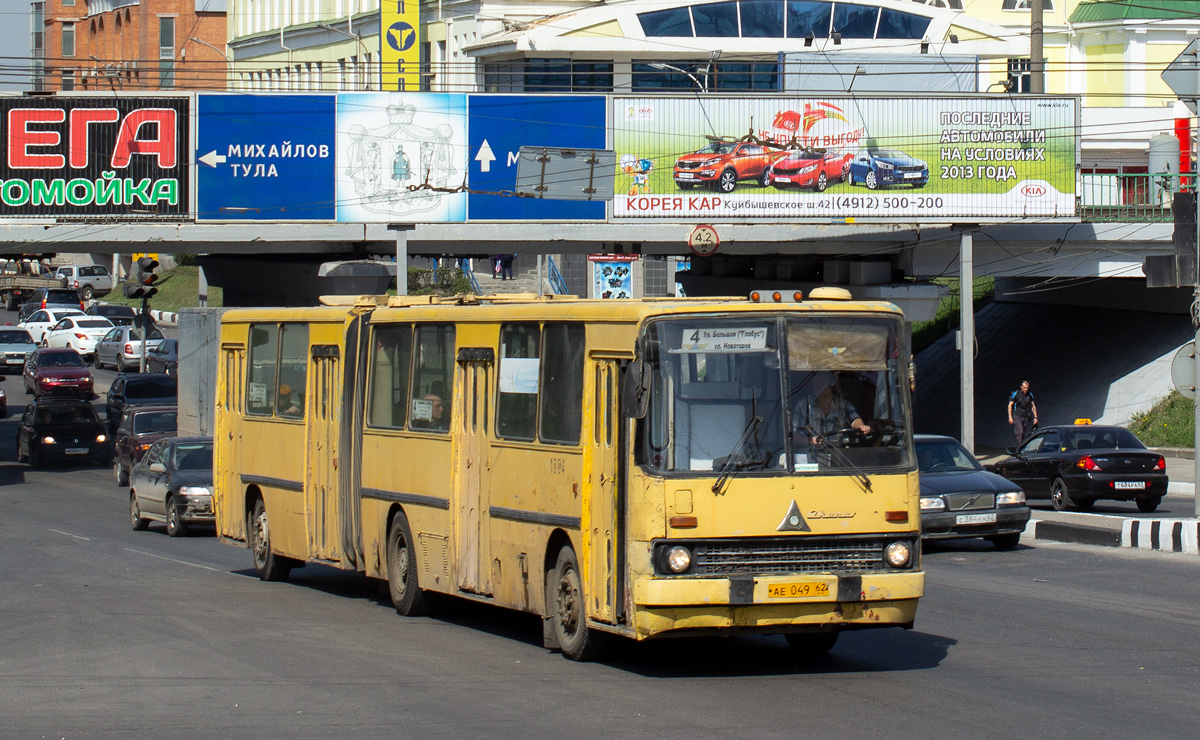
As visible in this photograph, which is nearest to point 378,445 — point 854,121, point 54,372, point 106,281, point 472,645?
point 472,645

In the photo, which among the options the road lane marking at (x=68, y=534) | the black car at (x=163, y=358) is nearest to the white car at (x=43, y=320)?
the black car at (x=163, y=358)

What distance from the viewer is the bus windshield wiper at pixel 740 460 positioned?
10.3m

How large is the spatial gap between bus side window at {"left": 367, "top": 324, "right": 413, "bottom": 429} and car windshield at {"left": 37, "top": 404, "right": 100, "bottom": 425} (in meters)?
25.0

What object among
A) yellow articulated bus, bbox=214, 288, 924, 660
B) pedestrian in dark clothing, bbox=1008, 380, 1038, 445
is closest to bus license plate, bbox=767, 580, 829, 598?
yellow articulated bus, bbox=214, 288, 924, 660

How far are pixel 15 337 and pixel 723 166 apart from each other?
3260 cm

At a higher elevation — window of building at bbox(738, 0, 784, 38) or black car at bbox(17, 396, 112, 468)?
window of building at bbox(738, 0, 784, 38)

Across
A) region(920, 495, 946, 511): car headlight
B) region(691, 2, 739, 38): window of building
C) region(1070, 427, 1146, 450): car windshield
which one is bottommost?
region(920, 495, 946, 511): car headlight

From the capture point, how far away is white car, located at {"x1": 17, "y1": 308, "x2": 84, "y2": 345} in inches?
2544

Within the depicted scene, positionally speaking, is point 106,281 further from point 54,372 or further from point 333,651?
point 333,651

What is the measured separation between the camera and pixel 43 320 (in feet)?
215

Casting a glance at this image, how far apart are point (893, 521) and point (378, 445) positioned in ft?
17.6

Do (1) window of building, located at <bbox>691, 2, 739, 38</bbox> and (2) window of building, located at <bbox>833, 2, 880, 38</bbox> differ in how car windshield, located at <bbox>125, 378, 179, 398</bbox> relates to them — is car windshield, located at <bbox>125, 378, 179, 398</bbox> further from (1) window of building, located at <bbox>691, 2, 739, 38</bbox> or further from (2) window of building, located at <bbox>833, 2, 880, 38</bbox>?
(2) window of building, located at <bbox>833, 2, 880, 38</bbox>

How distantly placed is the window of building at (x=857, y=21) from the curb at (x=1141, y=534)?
146 feet

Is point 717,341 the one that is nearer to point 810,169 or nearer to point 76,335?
point 810,169
